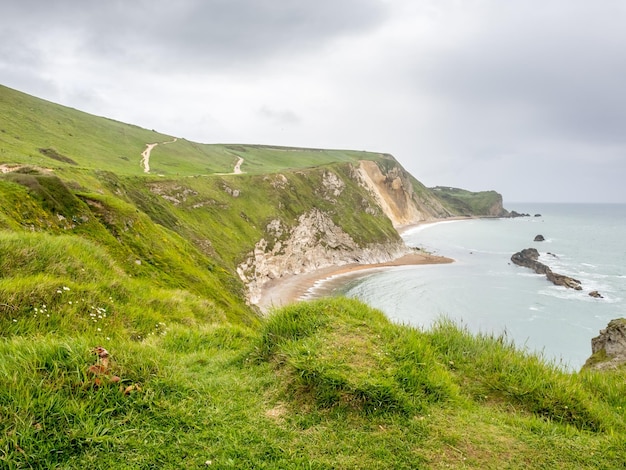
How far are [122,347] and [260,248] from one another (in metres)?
59.9

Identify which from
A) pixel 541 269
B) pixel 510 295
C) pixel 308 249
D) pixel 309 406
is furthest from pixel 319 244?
pixel 309 406

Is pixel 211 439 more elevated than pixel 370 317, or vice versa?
pixel 370 317

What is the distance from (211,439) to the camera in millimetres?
4555

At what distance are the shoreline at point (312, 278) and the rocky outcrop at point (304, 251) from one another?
Answer: 140 centimetres

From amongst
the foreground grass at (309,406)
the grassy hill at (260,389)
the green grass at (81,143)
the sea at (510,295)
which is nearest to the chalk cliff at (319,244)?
the sea at (510,295)

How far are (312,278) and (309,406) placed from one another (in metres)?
62.9

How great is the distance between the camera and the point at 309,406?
5.43 meters

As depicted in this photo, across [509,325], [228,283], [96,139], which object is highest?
[96,139]

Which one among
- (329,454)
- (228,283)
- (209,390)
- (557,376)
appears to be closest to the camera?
(329,454)

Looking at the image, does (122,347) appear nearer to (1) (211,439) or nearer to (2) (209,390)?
(2) (209,390)

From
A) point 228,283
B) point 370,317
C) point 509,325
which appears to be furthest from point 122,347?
point 509,325

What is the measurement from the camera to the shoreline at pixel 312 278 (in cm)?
5416

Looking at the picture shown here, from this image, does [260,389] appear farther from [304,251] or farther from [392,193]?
[392,193]

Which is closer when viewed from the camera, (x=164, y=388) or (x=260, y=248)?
(x=164, y=388)
